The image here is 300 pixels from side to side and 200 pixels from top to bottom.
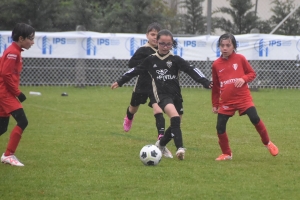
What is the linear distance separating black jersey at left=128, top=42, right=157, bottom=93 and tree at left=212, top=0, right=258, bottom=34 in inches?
505

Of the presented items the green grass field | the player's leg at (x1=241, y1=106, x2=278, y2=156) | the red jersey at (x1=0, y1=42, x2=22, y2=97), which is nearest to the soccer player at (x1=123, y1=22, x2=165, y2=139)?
the green grass field

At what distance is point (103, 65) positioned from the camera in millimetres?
20109

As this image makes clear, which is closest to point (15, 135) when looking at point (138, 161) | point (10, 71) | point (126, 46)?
point (10, 71)

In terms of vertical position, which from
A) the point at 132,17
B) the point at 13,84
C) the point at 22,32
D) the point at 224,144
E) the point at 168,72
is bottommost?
the point at 224,144

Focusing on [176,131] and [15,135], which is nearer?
[15,135]

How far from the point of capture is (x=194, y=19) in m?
22.6

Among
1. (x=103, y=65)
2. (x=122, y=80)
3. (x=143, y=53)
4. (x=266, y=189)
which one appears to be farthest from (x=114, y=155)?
(x=103, y=65)

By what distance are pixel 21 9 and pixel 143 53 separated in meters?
13.1

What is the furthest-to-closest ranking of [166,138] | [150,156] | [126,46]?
[126,46], [166,138], [150,156]

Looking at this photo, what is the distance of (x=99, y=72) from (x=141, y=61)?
1102 centimetres

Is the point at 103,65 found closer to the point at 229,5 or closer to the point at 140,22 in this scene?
the point at 140,22

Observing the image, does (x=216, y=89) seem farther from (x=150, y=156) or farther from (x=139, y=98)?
(x=139, y=98)

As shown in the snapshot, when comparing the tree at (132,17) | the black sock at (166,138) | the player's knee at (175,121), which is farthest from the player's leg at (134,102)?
the tree at (132,17)

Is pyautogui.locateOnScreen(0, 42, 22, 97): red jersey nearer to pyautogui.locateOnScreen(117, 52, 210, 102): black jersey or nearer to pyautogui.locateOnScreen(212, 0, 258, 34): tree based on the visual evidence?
pyautogui.locateOnScreen(117, 52, 210, 102): black jersey
